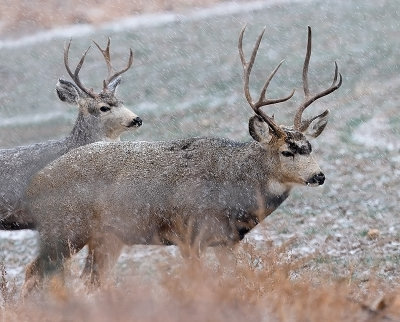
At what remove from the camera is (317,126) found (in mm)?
9758

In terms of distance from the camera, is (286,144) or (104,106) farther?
(104,106)

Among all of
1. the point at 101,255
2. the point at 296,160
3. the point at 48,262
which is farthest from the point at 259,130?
the point at 48,262

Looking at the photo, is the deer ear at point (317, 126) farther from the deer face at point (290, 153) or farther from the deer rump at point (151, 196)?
the deer rump at point (151, 196)

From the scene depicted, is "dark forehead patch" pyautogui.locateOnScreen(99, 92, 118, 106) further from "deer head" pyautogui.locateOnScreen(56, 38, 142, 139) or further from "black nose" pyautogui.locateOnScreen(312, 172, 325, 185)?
"black nose" pyautogui.locateOnScreen(312, 172, 325, 185)

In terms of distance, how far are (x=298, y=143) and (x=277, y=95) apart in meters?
10.4

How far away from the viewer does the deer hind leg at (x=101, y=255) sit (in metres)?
9.11

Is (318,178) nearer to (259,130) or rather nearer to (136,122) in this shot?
(259,130)

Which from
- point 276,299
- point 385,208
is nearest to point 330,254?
point 385,208

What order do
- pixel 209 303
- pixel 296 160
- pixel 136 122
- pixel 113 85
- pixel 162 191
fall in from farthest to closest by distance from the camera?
pixel 113 85, pixel 136 122, pixel 296 160, pixel 162 191, pixel 209 303

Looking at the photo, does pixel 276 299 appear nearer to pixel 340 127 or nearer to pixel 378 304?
pixel 378 304

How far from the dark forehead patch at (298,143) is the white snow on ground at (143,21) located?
59.5 ft

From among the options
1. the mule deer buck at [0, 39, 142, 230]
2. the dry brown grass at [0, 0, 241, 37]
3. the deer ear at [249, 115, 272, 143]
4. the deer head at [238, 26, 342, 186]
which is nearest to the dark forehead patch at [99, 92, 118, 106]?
the mule deer buck at [0, 39, 142, 230]

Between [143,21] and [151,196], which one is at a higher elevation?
[151,196]

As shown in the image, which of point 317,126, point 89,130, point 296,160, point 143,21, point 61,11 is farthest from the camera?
point 61,11
